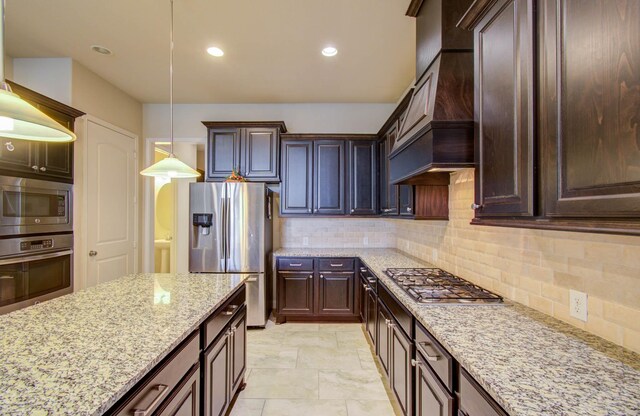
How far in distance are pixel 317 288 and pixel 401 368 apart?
183 cm

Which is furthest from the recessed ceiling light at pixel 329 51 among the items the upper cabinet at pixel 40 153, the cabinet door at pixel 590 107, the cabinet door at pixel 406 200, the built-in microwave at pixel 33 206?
the built-in microwave at pixel 33 206

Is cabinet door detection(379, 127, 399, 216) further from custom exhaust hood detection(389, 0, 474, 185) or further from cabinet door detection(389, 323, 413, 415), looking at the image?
cabinet door detection(389, 323, 413, 415)

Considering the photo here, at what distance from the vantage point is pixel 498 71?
1.25 meters

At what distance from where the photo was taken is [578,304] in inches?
50.4

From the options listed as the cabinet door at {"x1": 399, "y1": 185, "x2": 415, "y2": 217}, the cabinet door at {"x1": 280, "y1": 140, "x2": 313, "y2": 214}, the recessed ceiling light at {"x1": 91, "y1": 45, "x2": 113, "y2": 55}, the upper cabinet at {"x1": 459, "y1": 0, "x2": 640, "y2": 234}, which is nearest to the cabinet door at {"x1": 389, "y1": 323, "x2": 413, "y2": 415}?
the upper cabinet at {"x1": 459, "y1": 0, "x2": 640, "y2": 234}

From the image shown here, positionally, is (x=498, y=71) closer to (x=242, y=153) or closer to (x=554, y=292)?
(x=554, y=292)

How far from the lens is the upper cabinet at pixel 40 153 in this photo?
7.52 ft

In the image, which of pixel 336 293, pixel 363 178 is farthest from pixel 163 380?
pixel 363 178

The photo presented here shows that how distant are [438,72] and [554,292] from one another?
50.6 inches

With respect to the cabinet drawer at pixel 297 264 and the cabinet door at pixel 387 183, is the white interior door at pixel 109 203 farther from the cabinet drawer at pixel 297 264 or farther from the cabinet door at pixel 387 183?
the cabinet door at pixel 387 183

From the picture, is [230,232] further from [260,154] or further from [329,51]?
[329,51]

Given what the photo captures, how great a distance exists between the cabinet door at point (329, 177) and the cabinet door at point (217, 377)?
224 centimetres

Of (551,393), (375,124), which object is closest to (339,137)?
(375,124)

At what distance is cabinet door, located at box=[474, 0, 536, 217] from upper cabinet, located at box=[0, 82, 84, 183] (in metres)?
3.10
